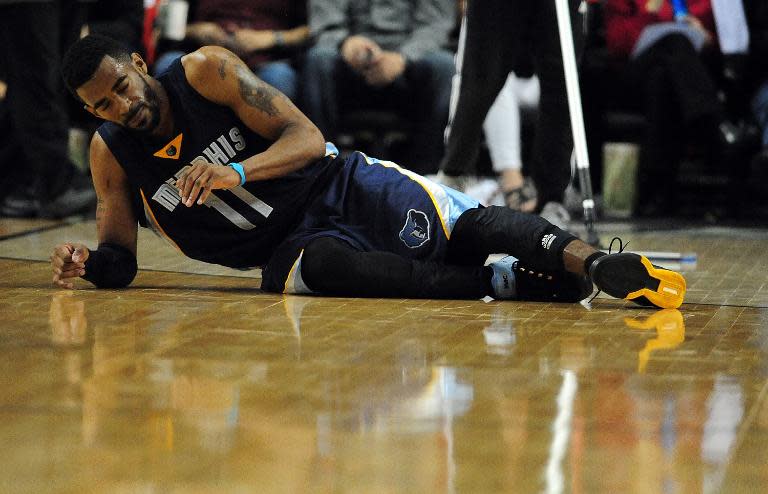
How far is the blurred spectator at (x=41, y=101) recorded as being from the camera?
515 cm

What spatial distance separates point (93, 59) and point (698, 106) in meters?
3.02

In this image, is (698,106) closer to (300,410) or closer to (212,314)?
(212,314)

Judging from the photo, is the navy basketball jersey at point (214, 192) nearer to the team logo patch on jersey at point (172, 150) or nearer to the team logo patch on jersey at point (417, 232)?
the team logo patch on jersey at point (172, 150)

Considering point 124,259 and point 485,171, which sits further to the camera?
point 485,171

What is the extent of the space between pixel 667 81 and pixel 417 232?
260 cm

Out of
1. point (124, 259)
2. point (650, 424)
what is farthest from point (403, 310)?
point (650, 424)

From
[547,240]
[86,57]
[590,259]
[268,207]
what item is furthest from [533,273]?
[86,57]

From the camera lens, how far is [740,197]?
18.0 feet

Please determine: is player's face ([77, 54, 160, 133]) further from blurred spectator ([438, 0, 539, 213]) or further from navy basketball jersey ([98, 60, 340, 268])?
blurred spectator ([438, 0, 539, 213])

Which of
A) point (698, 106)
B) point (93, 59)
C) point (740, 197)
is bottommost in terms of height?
point (740, 197)

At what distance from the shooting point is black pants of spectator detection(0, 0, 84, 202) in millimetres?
5148

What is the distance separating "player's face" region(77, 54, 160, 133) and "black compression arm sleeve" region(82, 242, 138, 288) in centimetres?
36

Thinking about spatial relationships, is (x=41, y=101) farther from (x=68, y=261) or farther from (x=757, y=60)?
(x=757, y=60)

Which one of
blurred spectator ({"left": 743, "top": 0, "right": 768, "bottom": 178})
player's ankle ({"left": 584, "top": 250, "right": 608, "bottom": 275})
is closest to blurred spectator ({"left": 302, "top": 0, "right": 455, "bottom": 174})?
blurred spectator ({"left": 743, "top": 0, "right": 768, "bottom": 178})
